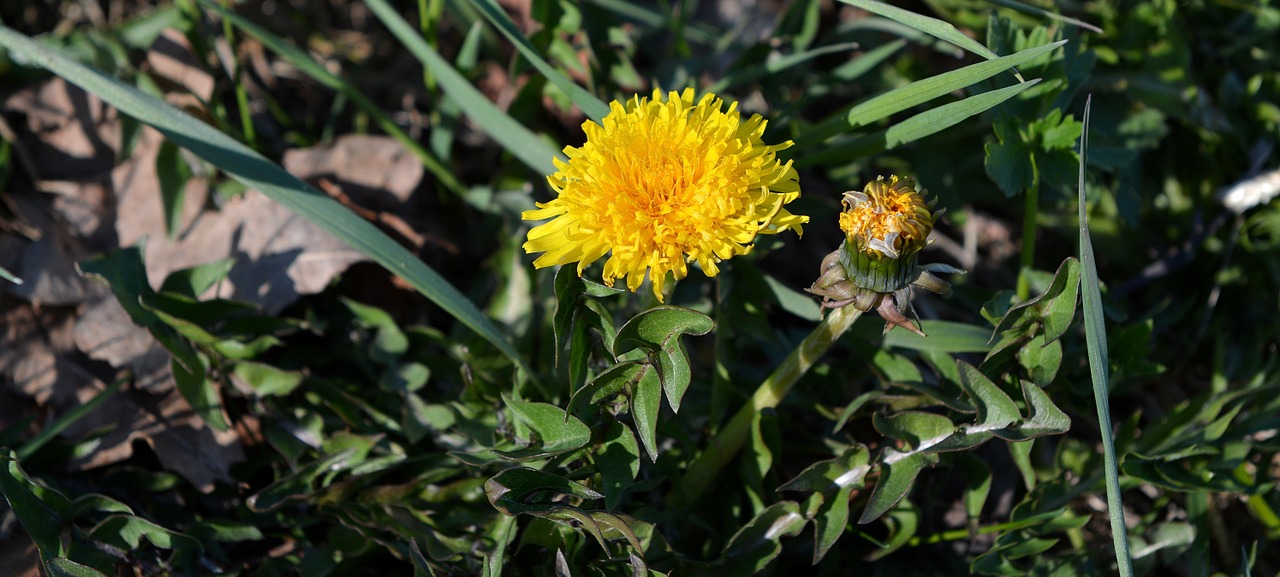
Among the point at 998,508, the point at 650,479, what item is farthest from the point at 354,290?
the point at 998,508

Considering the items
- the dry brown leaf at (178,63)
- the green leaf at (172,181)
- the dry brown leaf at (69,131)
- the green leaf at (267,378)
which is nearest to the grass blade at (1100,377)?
the green leaf at (267,378)

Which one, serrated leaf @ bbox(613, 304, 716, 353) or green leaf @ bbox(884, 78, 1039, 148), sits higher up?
green leaf @ bbox(884, 78, 1039, 148)

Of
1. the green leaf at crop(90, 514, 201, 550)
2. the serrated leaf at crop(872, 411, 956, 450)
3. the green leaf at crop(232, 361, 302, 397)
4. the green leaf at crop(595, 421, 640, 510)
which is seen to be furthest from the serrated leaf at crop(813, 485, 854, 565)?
the green leaf at crop(90, 514, 201, 550)

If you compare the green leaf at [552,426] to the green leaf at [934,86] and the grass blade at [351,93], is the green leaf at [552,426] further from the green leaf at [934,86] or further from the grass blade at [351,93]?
the grass blade at [351,93]

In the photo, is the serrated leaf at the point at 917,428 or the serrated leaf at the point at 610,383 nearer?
the serrated leaf at the point at 610,383

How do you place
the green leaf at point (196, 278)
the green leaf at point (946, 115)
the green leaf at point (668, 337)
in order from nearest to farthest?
the green leaf at point (668, 337), the green leaf at point (946, 115), the green leaf at point (196, 278)

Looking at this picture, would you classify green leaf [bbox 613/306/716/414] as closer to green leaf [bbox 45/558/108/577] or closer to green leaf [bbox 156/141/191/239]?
green leaf [bbox 45/558/108/577]
